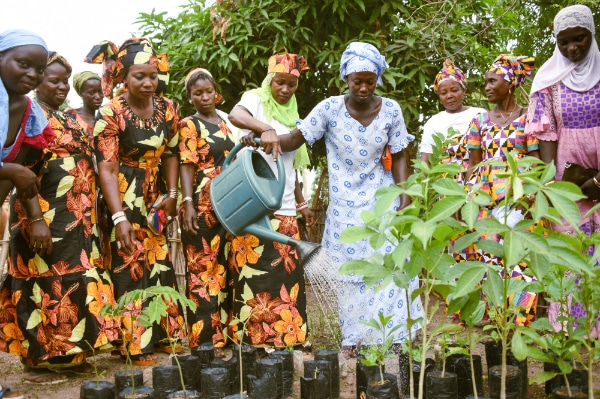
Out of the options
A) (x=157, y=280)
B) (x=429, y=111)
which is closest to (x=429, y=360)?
(x=157, y=280)

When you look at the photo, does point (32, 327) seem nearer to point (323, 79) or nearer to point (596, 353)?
point (596, 353)

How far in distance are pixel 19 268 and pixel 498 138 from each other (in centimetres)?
276

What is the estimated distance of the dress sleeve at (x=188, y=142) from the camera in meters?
3.81

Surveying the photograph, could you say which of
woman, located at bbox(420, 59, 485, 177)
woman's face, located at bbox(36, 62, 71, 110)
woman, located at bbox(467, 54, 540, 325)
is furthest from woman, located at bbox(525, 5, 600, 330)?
woman's face, located at bbox(36, 62, 71, 110)

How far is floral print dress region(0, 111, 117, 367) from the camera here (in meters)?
3.29

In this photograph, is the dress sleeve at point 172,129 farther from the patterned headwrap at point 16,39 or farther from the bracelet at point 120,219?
the patterned headwrap at point 16,39

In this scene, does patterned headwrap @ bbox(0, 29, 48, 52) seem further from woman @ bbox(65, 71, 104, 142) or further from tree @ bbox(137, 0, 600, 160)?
tree @ bbox(137, 0, 600, 160)

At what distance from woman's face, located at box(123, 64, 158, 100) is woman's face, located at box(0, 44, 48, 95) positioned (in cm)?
85

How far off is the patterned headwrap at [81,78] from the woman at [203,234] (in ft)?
2.50

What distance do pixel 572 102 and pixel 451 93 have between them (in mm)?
1472

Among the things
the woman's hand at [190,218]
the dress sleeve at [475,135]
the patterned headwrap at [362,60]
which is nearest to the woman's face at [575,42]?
the dress sleeve at [475,135]

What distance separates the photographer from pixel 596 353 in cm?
191

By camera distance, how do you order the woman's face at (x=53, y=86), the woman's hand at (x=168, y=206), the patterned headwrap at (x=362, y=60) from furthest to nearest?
the woman's hand at (x=168, y=206)
the woman's face at (x=53, y=86)
the patterned headwrap at (x=362, y=60)

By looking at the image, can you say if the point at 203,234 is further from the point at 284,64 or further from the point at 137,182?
the point at 284,64
